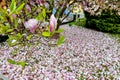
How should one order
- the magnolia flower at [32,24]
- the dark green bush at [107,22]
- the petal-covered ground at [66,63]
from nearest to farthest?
the magnolia flower at [32,24]
the petal-covered ground at [66,63]
the dark green bush at [107,22]

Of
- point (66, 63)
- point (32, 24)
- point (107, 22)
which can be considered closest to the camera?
point (32, 24)

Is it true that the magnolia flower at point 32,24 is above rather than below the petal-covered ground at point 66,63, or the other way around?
above

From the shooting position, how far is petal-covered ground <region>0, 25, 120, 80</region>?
28.3 ft

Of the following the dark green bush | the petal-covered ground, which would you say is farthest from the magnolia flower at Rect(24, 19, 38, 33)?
the dark green bush

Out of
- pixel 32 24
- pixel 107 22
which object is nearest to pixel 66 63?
pixel 32 24

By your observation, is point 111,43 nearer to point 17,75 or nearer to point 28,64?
point 28,64

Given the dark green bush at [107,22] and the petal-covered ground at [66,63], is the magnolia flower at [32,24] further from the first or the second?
the dark green bush at [107,22]

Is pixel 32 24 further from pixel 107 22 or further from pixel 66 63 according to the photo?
pixel 107 22

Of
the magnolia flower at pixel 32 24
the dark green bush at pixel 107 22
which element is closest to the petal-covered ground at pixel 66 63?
the dark green bush at pixel 107 22

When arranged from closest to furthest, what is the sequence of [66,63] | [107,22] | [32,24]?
[32,24] → [66,63] → [107,22]

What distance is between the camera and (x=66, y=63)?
33.3ft

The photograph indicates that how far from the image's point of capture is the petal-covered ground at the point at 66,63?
340 inches

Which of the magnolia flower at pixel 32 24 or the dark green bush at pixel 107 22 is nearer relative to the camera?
the magnolia flower at pixel 32 24

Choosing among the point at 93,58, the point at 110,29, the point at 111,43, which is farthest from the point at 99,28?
the point at 93,58
